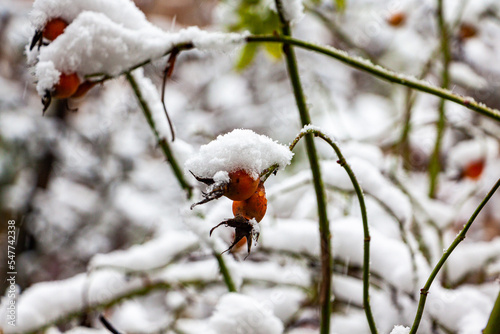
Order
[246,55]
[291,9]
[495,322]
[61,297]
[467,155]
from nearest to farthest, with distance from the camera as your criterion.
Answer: [495,322] < [291,9] < [61,297] < [246,55] < [467,155]

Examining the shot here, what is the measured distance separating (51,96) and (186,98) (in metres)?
3.79

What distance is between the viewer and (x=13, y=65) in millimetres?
3713

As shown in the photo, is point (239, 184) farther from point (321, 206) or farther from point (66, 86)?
point (66, 86)

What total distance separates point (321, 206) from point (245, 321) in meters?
0.19

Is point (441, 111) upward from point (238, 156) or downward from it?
upward

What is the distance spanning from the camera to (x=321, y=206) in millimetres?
596

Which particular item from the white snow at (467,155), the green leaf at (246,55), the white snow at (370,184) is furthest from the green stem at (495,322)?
the white snow at (467,155)

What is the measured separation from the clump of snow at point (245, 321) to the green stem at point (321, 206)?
9 cm

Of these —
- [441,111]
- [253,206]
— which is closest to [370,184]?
[441,111]

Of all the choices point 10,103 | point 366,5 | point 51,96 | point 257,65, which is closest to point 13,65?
point 10,103

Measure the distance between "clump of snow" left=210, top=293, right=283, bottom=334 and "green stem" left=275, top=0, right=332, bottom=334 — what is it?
0.09 metres

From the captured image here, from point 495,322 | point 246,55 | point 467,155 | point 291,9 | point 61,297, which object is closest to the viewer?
point 495,322

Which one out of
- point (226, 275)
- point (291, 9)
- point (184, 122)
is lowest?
point (226, 275)

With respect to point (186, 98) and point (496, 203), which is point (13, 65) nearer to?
point (186, 98)
